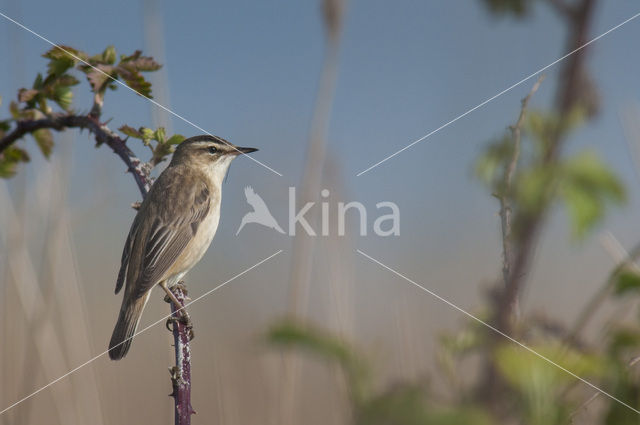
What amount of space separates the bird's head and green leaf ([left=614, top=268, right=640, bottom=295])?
219 centimetres

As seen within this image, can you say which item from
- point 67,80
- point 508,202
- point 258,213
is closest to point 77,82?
point 67,80

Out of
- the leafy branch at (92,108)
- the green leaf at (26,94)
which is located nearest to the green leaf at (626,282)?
the leafy branch at (92,108)

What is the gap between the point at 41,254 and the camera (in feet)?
9.90

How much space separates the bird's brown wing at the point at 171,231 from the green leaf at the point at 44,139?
635 millimetres

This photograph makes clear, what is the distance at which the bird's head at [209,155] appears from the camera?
9.50 ft

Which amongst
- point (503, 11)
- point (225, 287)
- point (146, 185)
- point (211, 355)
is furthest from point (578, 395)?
point (225, 287)

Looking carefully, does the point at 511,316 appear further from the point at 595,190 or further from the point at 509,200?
the point at 595,190

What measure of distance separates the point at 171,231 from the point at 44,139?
760 mm

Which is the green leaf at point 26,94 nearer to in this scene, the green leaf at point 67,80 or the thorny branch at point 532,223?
the green leaf at point 67,80

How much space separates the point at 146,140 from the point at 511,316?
1.04 m

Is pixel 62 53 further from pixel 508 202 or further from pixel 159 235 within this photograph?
pixel 508 202

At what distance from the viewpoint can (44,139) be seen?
178 centimetres

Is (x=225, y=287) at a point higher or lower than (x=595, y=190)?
higher

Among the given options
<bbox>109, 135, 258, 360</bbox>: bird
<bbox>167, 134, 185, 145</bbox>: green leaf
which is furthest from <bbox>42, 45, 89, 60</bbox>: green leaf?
<bbox>109, 135, 258, 360</bbox>: bird
